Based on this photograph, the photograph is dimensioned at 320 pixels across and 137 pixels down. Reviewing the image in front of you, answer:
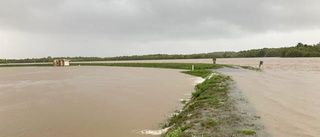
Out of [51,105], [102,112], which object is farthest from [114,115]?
[51,105]

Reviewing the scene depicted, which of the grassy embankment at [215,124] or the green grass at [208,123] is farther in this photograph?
the green grass at [208,123]

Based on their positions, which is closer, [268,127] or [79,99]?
Answer: [268,127]

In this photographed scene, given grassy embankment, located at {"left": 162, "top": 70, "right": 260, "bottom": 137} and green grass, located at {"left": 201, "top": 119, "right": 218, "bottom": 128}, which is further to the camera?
green grass, located at {"left": 201, "top": 119, "right": 218, "bottom": 128}

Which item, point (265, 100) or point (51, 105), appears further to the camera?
point (51, 105)

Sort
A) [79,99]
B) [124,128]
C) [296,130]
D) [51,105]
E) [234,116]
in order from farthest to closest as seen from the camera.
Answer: [79,99]
[51,105]
[124,128]
[234,116]
[296,130]

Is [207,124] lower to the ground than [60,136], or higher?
higher

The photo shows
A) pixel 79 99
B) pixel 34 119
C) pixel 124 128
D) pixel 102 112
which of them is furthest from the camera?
pixel 79 99

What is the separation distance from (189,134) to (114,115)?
279 inches

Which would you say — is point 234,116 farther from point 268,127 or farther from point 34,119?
point 34,119

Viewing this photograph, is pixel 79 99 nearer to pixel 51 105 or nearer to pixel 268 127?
pixel 51 105

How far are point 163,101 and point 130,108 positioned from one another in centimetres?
308

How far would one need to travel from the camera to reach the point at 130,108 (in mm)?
16609

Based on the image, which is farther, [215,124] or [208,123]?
[208,123]

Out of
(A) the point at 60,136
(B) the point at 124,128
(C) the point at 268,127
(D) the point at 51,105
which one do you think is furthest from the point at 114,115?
(C) the point at 268,127
